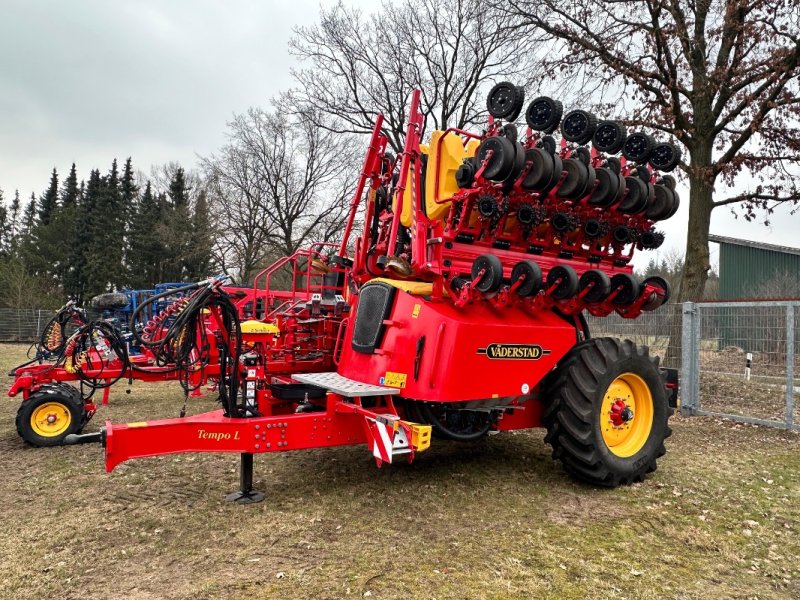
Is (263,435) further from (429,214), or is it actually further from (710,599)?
(710,599)

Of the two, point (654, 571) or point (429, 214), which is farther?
point (429, 214)

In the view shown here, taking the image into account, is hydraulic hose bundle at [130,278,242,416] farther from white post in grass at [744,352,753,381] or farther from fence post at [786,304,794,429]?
white post in grass at [744,352,753,381]

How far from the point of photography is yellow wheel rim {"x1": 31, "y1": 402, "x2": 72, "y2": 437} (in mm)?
6555

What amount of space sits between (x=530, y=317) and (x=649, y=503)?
1.80 m

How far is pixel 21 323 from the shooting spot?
28.7 metres

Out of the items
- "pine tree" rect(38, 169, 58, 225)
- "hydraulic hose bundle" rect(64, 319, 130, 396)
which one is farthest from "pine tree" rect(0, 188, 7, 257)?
"hydraulic hose bundle" rect(64, 319, 130, 396)

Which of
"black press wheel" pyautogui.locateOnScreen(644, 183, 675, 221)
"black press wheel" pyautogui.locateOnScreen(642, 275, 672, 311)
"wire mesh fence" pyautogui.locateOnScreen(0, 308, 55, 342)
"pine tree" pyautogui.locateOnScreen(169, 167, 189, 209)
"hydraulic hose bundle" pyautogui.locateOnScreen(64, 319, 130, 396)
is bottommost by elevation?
"wire mesh fence" pyautogui.locateOnScreen(0, 308, 55, 342)

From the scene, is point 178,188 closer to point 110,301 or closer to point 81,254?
point 81,254

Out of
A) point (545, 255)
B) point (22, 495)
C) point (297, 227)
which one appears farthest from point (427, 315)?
point (297, 227)

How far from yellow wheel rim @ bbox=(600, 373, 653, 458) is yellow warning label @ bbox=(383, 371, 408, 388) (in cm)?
183

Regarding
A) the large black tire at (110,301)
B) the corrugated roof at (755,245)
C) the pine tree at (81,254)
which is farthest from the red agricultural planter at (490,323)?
the pine tree at (81,254)

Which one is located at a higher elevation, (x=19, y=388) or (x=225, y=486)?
(x=19, y=388)

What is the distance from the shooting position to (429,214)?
5.38 m

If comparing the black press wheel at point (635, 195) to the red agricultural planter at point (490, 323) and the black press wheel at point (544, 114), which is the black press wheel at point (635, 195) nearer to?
the red agricultural planter at point (490, 323)
